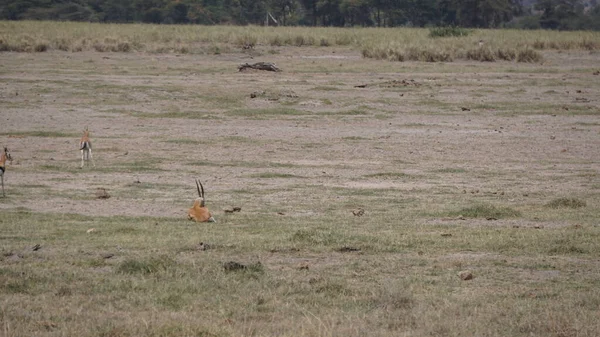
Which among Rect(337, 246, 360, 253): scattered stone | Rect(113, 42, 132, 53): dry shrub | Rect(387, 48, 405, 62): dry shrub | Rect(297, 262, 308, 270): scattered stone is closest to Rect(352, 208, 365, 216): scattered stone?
Rect(337, 246, 360, 253): scattered stone

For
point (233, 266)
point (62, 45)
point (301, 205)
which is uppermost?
point (233, 266)

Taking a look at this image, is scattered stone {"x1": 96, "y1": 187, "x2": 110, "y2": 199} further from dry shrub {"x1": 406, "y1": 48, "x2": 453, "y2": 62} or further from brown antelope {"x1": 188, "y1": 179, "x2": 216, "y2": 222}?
dry shrub {"x1": 406, "y1": 48, "x2": 453, "y2": 62}

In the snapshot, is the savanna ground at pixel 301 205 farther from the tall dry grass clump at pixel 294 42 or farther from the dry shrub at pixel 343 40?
the dry shrub at pixel 343 40

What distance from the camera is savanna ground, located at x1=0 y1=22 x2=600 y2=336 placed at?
7043 mm

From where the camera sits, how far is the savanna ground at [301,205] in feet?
23.1

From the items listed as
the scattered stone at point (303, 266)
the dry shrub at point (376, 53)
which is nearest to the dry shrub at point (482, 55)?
the dry shrub at point (376, 53)

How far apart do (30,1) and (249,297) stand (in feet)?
229

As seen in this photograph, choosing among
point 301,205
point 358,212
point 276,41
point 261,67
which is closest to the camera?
point 358,212

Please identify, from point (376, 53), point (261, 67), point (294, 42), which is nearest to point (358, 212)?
point (261, 67)

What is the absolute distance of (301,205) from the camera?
12602 millimetres

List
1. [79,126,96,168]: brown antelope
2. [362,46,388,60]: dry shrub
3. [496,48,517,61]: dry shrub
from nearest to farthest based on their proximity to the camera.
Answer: [79,126,96,168]: brown antelope → [362,46,388,60]: dry shrub → [496,48,517,61]: dry shrub

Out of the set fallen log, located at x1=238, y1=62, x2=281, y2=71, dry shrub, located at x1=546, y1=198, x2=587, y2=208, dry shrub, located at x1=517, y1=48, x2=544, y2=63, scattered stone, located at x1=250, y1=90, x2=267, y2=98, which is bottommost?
dry shrub, located at x1=517, y1=48, x2=544, y2=63

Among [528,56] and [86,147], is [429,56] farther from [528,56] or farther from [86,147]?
[86,147]

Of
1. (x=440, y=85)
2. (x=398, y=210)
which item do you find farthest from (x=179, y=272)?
(x=440, y=85)
